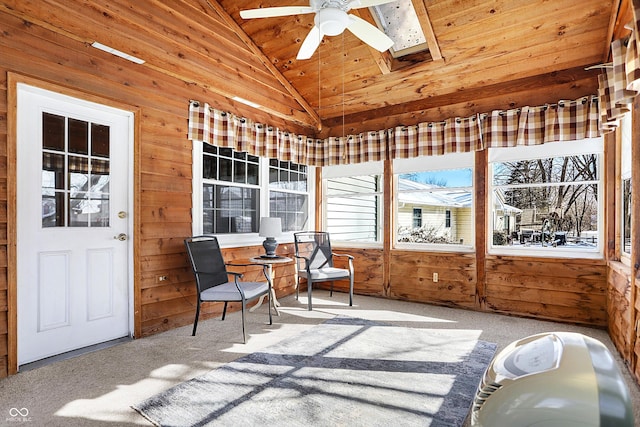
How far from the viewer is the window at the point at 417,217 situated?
489 cm

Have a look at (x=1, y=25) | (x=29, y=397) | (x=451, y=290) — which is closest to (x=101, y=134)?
(x=1, y=25)

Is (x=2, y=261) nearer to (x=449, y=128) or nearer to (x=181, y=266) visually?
(x=181, y=266)

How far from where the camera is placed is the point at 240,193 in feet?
14.5

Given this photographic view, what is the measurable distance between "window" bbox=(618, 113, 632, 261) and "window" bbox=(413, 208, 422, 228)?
2078 millimetres

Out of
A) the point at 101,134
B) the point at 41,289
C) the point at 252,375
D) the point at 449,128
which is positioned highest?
the point at 449,128

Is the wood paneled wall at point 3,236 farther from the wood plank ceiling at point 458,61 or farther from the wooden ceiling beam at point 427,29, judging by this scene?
the wooden ceiling beam at point 427,29

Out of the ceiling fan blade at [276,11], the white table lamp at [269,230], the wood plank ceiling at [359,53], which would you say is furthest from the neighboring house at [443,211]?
the ceiling fan blade at [276,11]

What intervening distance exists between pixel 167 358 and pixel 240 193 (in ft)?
6.90

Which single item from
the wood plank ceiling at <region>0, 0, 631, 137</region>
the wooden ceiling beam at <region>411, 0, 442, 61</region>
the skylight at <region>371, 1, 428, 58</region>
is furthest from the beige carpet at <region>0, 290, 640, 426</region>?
the skylight at <region>371, 1, 428, 58</region>

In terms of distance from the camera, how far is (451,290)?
4.45m

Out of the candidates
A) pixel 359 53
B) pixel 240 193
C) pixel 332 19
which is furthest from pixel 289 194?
pixel 332 19

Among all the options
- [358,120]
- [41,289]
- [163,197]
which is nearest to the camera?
[41,289]

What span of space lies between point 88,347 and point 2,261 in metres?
0.96

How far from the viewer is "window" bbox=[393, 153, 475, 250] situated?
14.8ft
